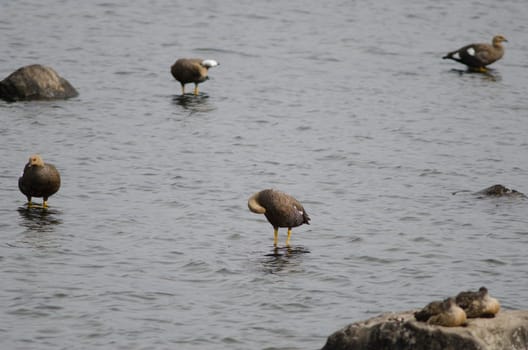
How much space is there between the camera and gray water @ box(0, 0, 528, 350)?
14086 mm

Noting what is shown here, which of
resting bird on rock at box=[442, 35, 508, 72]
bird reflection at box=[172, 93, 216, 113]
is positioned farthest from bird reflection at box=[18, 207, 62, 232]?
resting bird on rock at box=[442, 35, 508, 72]

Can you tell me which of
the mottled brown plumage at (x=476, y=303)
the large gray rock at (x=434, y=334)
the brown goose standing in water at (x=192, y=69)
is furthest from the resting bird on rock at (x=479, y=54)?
the mottled brown plumage at (x=476, y=303)

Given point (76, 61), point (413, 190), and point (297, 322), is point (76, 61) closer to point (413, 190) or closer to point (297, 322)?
point (413, 190)

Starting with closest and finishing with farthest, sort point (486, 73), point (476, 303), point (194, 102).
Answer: point (476, 303) < point (194, 102) < point (486, 73)

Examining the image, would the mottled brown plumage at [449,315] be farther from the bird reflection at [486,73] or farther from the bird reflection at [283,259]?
the bird reflection at [486,73]

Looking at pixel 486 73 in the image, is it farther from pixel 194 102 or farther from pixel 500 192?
pixel 500 192

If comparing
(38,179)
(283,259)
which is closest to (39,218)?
(38,179)

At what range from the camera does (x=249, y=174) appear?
21500 millimetres

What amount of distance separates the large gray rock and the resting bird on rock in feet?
72.8

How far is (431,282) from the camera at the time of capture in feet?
50.3

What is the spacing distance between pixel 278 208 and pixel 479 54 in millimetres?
17693

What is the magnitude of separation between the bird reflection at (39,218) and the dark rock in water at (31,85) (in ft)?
28.1

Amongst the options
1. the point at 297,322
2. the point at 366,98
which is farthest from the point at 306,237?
the point at 366,98

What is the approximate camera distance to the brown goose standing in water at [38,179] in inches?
693
